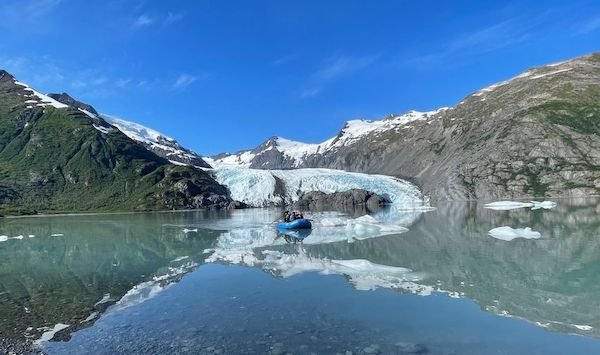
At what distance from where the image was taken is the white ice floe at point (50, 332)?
48.0 ft

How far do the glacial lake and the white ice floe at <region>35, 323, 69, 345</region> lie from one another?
0.06 m

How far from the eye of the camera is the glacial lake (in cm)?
1359

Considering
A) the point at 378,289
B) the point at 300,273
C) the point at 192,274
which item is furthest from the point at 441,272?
the point at 192,274

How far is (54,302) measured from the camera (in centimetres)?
2020

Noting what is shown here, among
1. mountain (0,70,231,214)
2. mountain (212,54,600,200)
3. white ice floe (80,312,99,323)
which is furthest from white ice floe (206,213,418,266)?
mountain (0,70,231,214)

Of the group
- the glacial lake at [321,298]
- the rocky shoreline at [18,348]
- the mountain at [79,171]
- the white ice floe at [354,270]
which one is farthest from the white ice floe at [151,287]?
the mountain at [79,171]

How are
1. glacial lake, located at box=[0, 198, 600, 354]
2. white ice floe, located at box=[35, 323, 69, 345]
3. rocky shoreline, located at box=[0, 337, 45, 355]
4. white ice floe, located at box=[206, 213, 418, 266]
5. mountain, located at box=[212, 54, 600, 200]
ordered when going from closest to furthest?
rocky shoreline, located at box=[0, 337, 45, 355]
glacial lake, located at box=[0, 198, 600, 354]
white ice floe, located at box=[35, 323, 69, 345]
white ice floe, located at box=[206, 213, 418, 266]
mountain, located at box=[212, 54, 600, 200]

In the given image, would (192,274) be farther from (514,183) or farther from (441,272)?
(514,183)

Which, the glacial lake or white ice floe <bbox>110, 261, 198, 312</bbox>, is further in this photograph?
white ice floe <bbox>110, 261, 198, 312</bbox>

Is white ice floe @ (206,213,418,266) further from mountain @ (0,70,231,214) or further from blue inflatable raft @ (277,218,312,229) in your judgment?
mountain @ (0,70,231,214)

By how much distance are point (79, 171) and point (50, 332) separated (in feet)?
521

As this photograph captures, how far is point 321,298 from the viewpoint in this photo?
18.9 m

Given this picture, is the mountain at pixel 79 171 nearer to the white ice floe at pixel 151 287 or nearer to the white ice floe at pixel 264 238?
the white ice floe at pixel 264 238

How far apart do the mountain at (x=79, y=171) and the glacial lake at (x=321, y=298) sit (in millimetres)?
112533
